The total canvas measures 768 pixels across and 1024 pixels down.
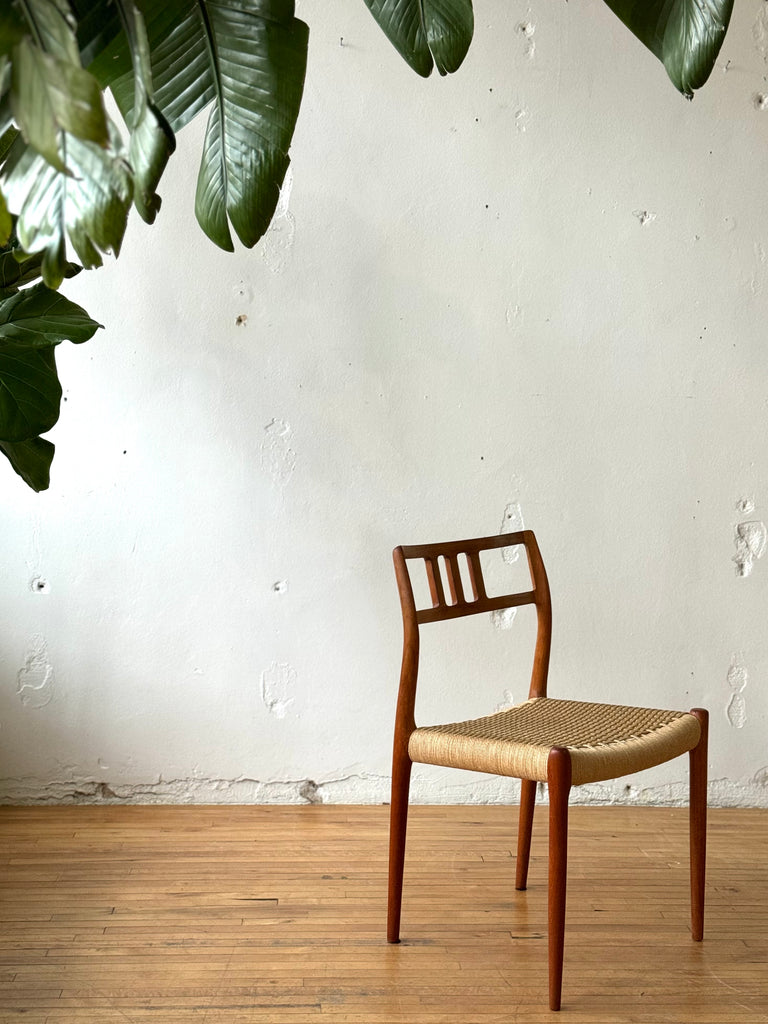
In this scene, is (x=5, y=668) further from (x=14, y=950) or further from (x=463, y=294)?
(x=463, y=294)

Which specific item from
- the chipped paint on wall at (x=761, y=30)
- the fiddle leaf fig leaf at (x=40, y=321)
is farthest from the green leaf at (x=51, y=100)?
the chipped paint on wall at (x=761, y=30)

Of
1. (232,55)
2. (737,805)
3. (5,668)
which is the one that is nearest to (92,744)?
(5,668)

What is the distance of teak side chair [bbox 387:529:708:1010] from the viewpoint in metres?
1.46

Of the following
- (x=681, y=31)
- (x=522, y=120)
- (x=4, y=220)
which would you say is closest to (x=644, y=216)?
(x=522, y=120)

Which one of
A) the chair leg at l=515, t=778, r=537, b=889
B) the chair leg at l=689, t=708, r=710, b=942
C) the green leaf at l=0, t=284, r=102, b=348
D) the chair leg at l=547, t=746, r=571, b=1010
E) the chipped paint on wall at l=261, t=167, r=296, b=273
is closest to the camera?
the chair leg at l=547, t=746, r=571, b=1010

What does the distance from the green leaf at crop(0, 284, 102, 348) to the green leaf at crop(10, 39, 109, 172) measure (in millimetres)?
1003

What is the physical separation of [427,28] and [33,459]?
102cm

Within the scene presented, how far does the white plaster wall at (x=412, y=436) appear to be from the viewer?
7.95 ft

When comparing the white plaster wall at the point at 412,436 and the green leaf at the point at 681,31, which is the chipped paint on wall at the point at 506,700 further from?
the green leaf at the point at 681,31

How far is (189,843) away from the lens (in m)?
2.19

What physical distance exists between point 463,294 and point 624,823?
1.31 meters

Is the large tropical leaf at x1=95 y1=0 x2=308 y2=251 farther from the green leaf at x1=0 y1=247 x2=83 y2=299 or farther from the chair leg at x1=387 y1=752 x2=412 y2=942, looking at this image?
the chair leg at x1=387 y1=752 x2=412 y2=942

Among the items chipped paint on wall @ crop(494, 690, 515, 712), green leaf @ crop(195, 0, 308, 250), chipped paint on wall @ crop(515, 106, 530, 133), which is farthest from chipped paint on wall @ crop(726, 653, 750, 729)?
green leaf @ crop(195, 0, 308, 250)

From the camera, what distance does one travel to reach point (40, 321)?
162 centimetres
